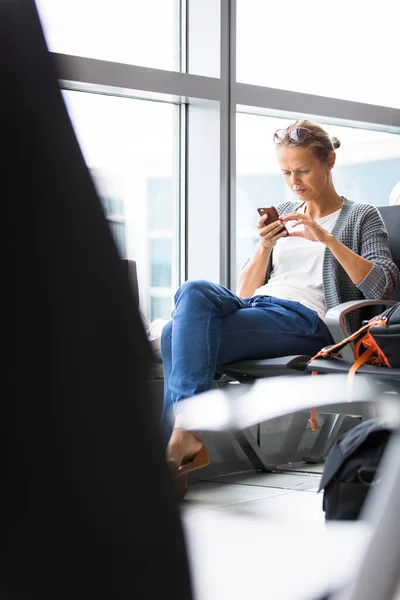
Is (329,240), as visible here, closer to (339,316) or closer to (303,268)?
(303,268)

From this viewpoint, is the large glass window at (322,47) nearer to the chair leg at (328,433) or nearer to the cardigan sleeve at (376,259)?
the cardigan sleeve at (376,259)

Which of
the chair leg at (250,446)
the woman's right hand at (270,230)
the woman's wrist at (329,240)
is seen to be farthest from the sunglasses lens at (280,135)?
the chair leg at (250,446)

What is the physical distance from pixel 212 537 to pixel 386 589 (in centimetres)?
6

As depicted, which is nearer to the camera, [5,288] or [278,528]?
[5,288]

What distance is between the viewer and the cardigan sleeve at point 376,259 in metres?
2.41

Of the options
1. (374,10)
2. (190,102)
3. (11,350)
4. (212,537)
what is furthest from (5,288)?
(374,10)

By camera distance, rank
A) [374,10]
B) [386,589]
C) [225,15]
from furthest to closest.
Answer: [374,10] < [225,15] < [386,589]

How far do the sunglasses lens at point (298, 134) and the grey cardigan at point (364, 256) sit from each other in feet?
0.90

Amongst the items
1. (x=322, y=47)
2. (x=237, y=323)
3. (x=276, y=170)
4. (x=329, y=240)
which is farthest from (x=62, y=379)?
(x=322, y=47)

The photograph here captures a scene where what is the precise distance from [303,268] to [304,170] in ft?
1.00

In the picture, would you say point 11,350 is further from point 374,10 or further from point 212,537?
point 374,10

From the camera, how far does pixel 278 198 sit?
353 cm

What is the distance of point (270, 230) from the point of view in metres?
2.52

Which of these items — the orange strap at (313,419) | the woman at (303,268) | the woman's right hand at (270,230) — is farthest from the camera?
the woman's right hand at (270,230)
